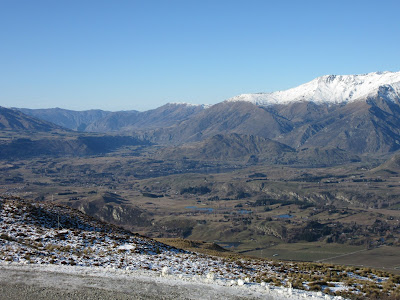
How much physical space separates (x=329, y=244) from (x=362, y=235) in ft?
70.1

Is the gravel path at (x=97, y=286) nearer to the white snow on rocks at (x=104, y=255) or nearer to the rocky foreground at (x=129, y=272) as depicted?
the rocky foreground at (x=129, y=272)

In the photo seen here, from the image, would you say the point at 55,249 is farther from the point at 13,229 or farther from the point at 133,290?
the point at 133,290

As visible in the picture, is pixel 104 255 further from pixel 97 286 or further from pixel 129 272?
pixel 97 286

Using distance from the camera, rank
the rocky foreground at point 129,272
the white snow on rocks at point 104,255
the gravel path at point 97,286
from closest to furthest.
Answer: the gravel path at point 97,286 < the rocky foreground at point 129,272 < the white snow on rocks at point 104,255

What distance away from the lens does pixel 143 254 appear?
39.6 metres

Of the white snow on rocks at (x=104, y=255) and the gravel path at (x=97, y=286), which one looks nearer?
the gravel path at (x=97, y=286)

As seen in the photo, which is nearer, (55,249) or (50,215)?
(55,249)

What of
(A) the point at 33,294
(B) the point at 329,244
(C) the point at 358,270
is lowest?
(B) the point at 329,244

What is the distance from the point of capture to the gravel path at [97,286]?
2592 centimetres

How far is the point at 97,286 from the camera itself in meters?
27.4

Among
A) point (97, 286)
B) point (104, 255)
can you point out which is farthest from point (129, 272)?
point (104, 255)

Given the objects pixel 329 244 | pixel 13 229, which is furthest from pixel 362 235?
pixel 13 229

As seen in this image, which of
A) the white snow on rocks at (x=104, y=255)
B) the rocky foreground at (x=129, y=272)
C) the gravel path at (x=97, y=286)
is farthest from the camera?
the white snow on rocks at (x=104, y=255)

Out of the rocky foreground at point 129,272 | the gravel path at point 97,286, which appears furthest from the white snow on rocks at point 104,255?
the gravel path at point 97,286
